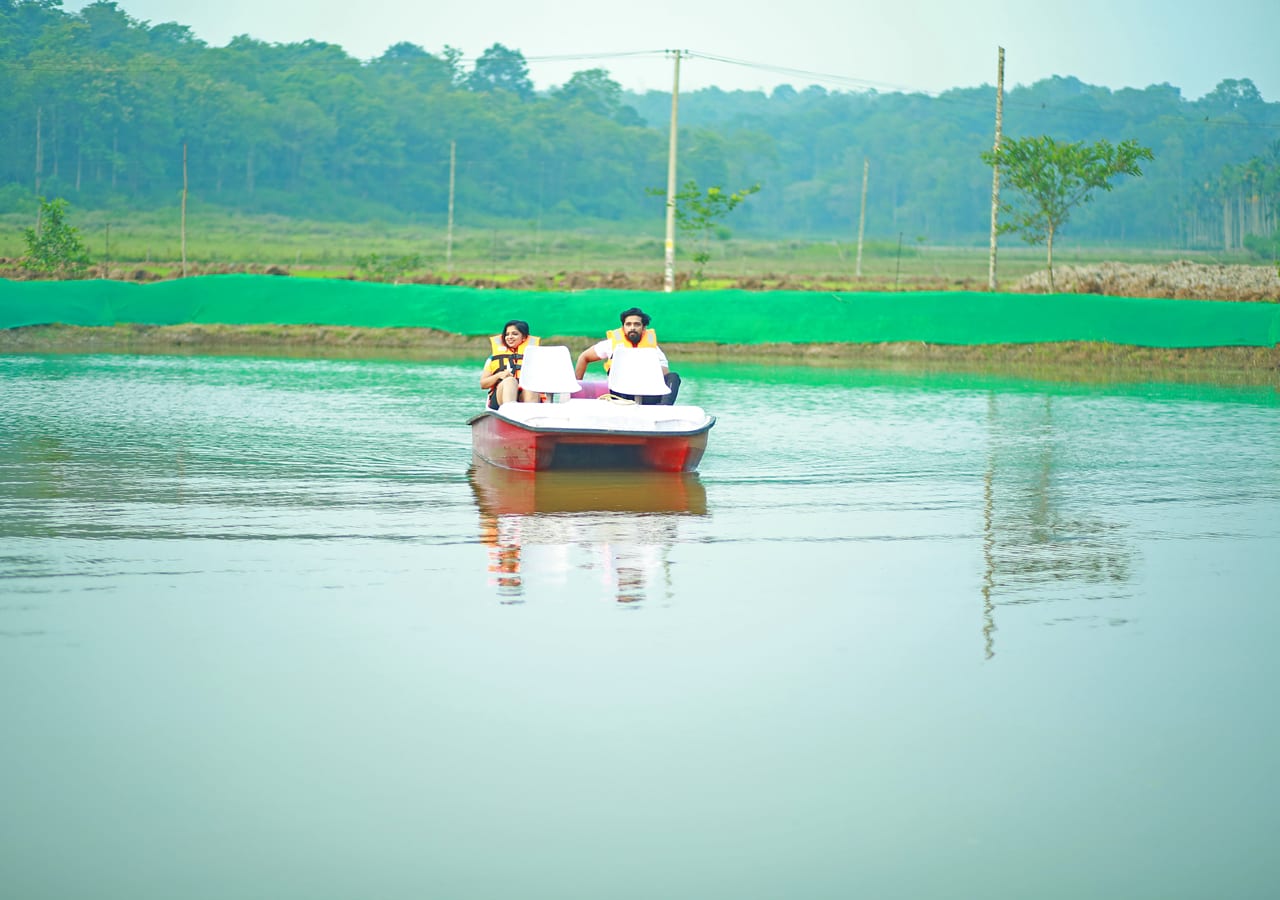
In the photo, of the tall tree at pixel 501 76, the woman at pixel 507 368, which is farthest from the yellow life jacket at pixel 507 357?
the tall tree at pixel 501 76

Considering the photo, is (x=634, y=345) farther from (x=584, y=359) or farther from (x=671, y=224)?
(x=671, y=224)

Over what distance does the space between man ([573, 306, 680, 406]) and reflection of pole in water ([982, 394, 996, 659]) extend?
9.50 ft

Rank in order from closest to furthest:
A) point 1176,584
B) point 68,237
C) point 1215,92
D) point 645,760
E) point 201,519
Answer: point 645,760 < point 1176,584 < point 201,519 < point 68,237 < point 1215,92

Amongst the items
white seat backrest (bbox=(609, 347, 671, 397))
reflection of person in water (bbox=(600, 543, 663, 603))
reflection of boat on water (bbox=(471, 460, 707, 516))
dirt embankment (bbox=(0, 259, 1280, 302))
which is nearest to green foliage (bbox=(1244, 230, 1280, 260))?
dirt embankment (bbox=(0, 259, 1280, 302))

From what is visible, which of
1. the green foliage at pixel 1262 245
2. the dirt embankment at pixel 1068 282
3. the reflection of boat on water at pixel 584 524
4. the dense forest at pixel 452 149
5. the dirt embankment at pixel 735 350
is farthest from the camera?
the dense forest at pixel 452 149

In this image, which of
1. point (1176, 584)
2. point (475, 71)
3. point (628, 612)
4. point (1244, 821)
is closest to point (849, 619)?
point (628, 612)

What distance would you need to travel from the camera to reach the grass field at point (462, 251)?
211ft

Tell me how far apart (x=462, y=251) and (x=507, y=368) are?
69.1 m

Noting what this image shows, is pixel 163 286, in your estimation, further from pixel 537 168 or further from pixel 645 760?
pixel 537 168

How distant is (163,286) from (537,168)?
99.0m

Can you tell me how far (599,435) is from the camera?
12992 mm

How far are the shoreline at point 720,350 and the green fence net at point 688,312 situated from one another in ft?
0.51

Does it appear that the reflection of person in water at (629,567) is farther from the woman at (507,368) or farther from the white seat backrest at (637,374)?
the woman at (507,368)

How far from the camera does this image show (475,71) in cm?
14988
